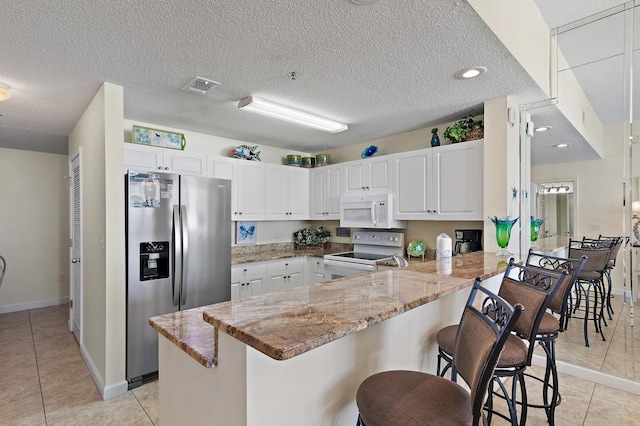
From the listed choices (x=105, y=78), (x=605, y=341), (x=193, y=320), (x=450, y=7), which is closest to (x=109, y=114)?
(x=105, y=78)

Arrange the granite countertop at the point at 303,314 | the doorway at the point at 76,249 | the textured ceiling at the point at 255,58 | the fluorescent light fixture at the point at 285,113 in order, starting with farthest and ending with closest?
the doorway at the point at 76,249, the fluorescent light fixture at the point at 285,113, the textured ceiling at the point at 255,58, the granite countertop at the point at 303,314

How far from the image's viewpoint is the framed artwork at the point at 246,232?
4398 mm

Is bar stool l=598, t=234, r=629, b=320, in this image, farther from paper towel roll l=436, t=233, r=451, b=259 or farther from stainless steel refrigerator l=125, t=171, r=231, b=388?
stainless steel refrigerator l=125, t=171, r=231, b=388

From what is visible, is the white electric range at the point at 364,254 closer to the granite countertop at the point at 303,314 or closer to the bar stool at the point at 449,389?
the granite countertop at the point at 303,314

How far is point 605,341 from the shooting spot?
277 cm

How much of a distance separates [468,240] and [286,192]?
241 centimetres

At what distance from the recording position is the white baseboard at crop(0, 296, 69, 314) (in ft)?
15.4

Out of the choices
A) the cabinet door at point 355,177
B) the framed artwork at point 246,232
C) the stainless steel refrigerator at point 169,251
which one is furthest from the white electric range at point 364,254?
the stainless steel refrigerator at point 169,251

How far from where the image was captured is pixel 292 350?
844 mm

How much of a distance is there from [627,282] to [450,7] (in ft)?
8.06

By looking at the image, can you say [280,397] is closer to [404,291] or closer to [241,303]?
[241,303]

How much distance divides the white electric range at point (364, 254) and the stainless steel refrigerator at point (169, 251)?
1.30m

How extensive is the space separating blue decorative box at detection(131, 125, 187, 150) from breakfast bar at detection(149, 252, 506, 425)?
8.07ft

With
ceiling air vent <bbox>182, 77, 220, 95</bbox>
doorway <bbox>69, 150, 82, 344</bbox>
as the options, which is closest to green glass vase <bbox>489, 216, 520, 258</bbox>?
ceiling air vent <bbox>182, 77, 220, 95</bbox>
